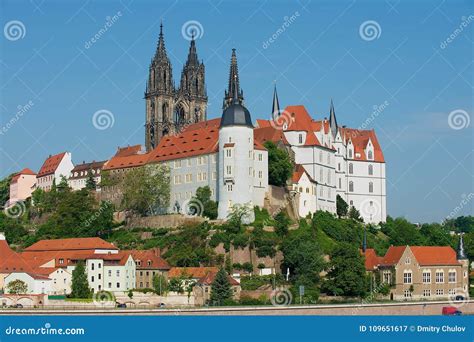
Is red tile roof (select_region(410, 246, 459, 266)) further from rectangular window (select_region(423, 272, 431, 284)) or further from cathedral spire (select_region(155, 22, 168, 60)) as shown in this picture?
cathedral spire (select_region(155, 22, 168, 60))

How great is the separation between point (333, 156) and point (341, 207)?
16.5 feet

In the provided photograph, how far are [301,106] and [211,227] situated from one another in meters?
21.0

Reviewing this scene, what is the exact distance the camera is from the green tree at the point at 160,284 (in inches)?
3273

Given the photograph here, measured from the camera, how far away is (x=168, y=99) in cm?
12938

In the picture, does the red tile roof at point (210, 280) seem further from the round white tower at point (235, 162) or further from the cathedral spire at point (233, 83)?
the cathedral spire at point (233, 83)

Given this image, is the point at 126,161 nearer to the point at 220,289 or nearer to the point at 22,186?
the point at 22,186

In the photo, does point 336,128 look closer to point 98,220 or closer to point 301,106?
point 301,106

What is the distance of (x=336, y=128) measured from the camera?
114m

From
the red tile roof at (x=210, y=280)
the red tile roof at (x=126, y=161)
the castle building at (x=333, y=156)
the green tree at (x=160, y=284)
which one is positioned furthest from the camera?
the red tile roof at (x=126, y=161)

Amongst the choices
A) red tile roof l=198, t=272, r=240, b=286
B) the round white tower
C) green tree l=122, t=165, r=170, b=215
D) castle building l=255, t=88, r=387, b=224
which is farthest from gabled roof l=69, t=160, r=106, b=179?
red tile roof l=198, t=272, r=240, b=286

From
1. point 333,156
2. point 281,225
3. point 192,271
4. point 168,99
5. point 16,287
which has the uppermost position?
point 168,99

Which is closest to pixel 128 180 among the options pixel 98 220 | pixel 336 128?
pixel 98 220

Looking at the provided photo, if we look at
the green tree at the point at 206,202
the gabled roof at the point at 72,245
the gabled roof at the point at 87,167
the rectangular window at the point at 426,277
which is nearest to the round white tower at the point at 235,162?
the green tree at the point at 206,202

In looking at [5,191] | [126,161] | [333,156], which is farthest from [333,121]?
[5,191]
